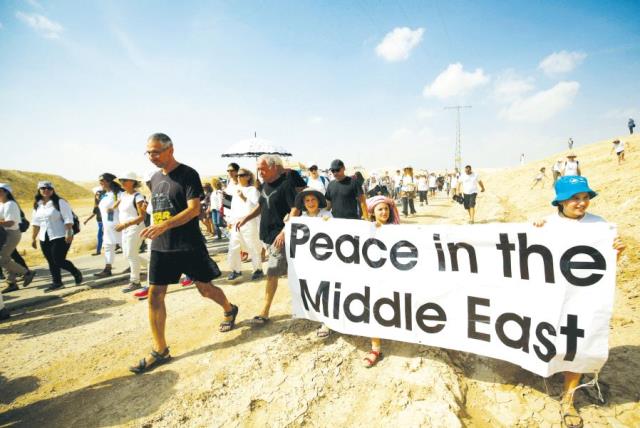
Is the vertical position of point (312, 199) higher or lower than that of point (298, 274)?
higher

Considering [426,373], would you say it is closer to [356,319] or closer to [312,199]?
[356,319]

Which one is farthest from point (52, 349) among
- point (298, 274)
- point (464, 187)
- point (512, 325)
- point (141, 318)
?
point (464, 187)

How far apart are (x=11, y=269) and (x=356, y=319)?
22.4 ft

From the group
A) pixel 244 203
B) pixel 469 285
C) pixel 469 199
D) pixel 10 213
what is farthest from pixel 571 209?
pixel 10 213

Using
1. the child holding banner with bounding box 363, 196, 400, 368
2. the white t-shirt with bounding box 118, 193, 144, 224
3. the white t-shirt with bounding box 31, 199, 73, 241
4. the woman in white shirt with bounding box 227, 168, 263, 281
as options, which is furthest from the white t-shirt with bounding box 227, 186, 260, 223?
the white t-shirt with bounding box 31, 199, 73, 241

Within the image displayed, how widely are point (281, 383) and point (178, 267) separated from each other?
154cm

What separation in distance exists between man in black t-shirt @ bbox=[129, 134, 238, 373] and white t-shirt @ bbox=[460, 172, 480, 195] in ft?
28.0

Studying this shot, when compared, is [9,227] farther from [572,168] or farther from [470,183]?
[572,168]

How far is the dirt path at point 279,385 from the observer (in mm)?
2350

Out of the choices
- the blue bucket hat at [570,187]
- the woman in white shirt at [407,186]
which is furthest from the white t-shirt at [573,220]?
the woman in white shirt at [407,186]

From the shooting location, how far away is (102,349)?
3613 millimetres

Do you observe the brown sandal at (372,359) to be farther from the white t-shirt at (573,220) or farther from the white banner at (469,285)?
the white t-shirt at (573,220)

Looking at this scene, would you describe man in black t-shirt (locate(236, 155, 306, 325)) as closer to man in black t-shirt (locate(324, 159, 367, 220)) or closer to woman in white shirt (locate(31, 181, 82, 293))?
man in black t-shirt (locate(324, 159, 367, 220))

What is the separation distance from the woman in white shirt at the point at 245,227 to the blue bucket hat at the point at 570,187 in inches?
163
